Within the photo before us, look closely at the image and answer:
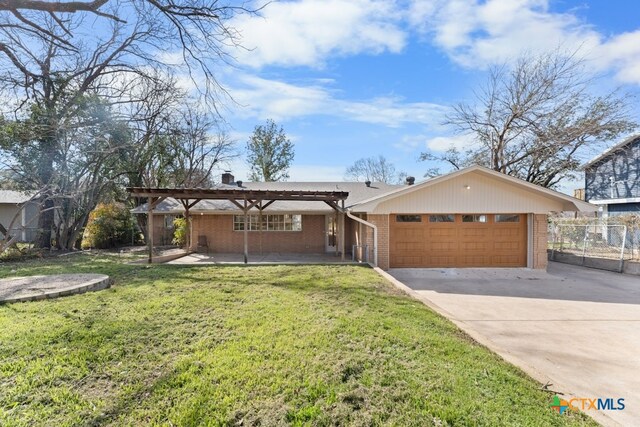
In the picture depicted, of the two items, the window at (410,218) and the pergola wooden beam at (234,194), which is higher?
the pergola wooden beam at (234,194)

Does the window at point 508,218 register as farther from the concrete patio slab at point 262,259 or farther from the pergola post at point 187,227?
the pergola post at point 187,227

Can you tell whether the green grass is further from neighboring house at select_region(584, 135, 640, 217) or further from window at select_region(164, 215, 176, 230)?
neighboring house at select_region(584, 135, 640, 217)

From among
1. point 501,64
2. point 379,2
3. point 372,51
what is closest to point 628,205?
point 501,64

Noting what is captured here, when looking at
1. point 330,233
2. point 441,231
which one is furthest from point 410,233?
point 330,233

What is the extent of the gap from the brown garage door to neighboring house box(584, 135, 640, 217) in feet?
40.6

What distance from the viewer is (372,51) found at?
11898mm

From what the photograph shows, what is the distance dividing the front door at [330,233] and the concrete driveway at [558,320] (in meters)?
5.15

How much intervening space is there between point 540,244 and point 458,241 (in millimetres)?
2854

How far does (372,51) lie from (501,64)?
11271 millimetres

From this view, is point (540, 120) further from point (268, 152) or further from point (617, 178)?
point (268, 152)

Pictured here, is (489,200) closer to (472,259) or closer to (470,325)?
(472,259)

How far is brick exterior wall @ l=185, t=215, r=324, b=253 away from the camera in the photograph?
15.9m

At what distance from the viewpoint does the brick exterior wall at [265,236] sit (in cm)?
1595

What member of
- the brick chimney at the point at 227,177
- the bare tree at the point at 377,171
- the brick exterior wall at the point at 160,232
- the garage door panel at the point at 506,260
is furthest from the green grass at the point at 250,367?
the bare tree at the point at 377,171
